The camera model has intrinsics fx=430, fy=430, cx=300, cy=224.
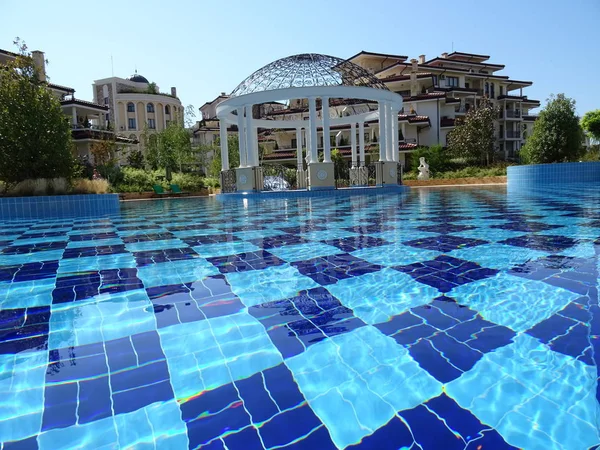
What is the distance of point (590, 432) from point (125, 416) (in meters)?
2.06

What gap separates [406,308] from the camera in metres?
3.39

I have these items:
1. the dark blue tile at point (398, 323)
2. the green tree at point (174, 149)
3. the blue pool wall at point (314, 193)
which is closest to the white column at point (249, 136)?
the blue pool wall at point (314, 193)

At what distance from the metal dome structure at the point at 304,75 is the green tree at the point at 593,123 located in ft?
102

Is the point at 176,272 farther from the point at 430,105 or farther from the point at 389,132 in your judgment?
the point at 430,105

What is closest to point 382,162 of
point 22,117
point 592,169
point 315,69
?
point 315,69

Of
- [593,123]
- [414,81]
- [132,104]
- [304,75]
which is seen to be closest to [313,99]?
[304,75]

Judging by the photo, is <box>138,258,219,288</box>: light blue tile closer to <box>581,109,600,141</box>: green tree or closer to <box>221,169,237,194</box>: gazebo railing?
<box>221,169,237,194</box>: gazebo railing

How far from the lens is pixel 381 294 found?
3.77 metres

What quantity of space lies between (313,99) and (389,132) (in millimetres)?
4971

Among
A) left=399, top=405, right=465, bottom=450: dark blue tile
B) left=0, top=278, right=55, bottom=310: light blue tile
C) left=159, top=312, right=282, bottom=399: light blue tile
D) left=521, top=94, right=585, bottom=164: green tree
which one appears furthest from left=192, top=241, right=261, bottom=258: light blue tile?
left=521, top=94, right=585, bottom=164: green tree

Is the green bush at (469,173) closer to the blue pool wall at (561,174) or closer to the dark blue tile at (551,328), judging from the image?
the blue pool wall at (561,174)

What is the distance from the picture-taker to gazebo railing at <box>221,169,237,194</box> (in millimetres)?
21750

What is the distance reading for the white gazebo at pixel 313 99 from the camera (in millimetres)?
18938

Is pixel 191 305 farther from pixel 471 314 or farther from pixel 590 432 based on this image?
pixel 590 432
